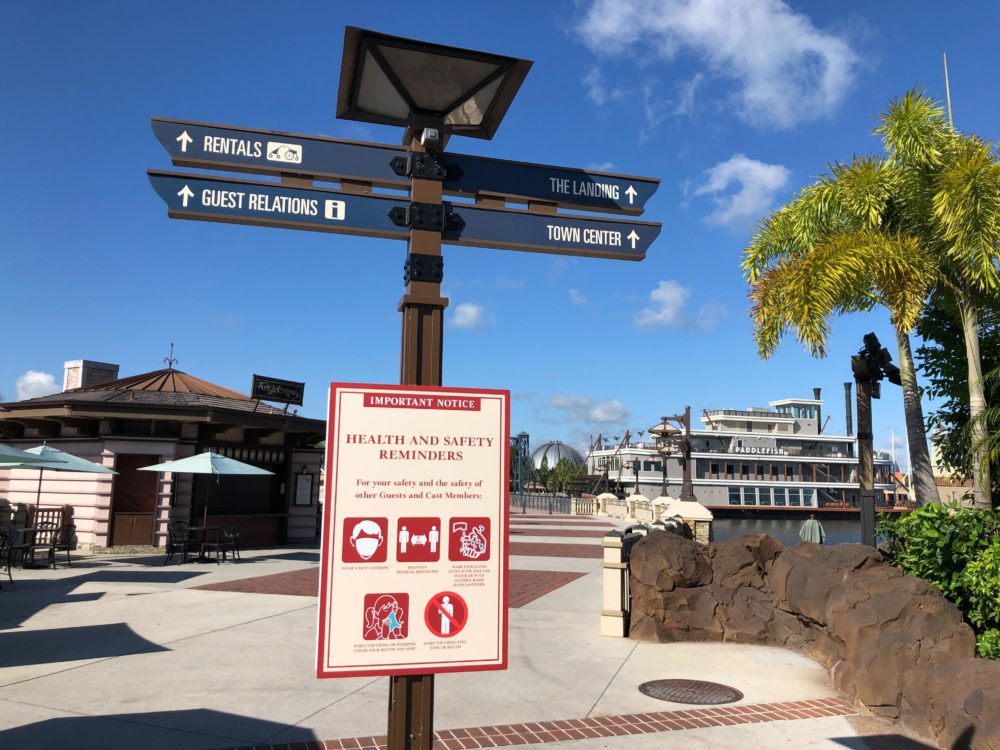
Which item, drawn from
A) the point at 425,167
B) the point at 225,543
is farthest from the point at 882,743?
the point at 225,543

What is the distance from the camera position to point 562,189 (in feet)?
14.4

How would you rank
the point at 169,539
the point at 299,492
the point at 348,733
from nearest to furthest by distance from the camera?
1. the point at 348,733
2. the point at 169,539
3. the point at 299,492

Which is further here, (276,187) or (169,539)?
(169,539)

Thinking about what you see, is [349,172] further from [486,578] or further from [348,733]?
[348,733]

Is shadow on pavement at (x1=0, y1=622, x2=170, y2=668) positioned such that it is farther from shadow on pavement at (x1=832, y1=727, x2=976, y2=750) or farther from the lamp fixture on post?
shadow on pavement at (x1=832, y1=727, x2=976, y2=750)

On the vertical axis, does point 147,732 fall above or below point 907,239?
below

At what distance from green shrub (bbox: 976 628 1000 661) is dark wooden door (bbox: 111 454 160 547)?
729 inches

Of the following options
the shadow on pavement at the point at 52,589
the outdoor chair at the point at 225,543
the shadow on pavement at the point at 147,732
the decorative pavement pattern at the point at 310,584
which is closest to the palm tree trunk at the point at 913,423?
the decorative pavement pattern at the point at 310,584

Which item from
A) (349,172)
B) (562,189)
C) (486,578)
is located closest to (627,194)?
(562,189)

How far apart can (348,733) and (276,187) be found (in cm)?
426

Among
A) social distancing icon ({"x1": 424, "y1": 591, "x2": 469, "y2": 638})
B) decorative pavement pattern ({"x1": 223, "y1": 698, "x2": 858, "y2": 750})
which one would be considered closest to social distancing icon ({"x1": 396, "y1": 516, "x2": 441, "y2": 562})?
social distancing icon ({"x1": 424, "y1": 591, "x2": 469, "y2": 638})

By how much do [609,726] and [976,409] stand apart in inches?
A: 284

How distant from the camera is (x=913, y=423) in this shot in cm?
1188

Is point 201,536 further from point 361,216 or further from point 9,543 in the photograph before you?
point 361,216
